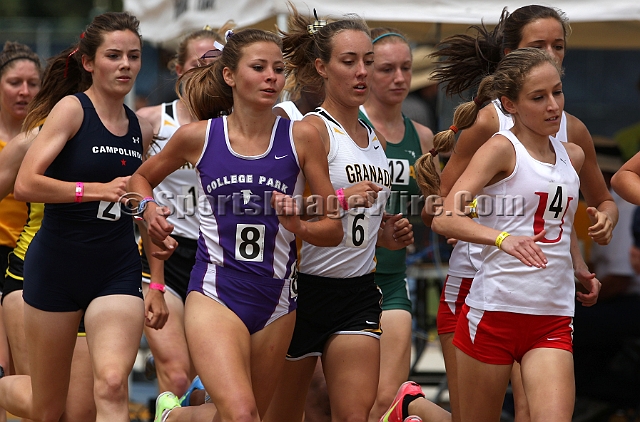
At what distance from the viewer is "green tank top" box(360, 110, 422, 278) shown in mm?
5672

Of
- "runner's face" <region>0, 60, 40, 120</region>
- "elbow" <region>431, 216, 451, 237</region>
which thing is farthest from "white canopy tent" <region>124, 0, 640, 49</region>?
"elbow" <region>431, 216, 451, 237</region>

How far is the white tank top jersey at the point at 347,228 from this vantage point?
480 cm

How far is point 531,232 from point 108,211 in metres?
2.14

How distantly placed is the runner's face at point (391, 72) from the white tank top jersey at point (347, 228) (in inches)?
45.6

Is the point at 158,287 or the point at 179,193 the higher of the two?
the point at 179,193

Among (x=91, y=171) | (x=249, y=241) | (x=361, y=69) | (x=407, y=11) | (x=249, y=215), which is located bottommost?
(x=249, y=241)

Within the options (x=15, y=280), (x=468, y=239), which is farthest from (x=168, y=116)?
(x=468, y=239)

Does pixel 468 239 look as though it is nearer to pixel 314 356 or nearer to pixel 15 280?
pixel 314 356

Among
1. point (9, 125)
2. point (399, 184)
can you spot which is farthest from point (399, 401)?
point (9, 125)

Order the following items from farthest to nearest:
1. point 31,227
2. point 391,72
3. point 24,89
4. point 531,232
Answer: point 24,89
point 391,72
point 31,227
point 531,232

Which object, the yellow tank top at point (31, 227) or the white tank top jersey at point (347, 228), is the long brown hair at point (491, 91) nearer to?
the white tank top jersey at point (347, 228)

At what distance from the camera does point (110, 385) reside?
4.62m

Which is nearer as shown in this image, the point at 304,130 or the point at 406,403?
the point at 304,130

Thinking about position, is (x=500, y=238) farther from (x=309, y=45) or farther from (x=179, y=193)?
(x=179, y=193)
